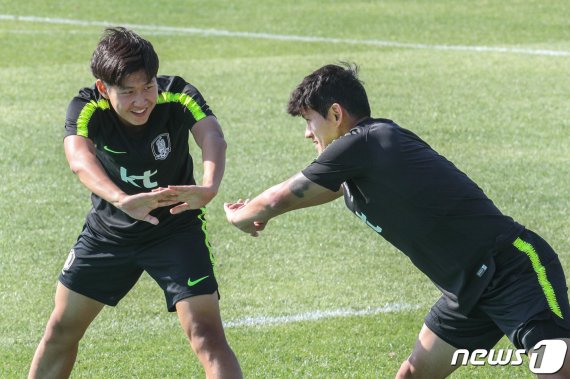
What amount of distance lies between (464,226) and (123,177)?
6.37 ft

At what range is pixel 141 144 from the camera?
655 cm

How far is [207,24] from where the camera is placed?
2156 centimetres

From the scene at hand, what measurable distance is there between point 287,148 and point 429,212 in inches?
295

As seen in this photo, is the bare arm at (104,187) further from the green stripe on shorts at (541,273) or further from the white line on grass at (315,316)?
the white line on grass at (315,316)

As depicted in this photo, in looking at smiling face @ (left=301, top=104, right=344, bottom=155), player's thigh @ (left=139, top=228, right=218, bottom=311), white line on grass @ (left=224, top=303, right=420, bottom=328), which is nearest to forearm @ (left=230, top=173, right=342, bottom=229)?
smiling face @ (left=301, top=104, right=344, bottom=155)

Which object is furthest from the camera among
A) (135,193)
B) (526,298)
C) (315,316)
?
(315,316)

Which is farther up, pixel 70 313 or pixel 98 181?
pixel 98 181

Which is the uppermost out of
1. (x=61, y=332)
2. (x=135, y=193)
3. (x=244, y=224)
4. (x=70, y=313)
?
(x=244, y=224)

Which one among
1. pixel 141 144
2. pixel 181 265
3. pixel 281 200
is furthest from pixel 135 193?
pixel 281 200

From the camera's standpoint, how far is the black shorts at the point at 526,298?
18.6 ft

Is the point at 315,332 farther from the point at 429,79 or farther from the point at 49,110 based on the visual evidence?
the point at 429,79

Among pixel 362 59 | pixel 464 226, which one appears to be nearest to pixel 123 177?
pixel 464 226

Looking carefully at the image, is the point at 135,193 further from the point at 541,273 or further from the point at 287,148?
the point at 287,148

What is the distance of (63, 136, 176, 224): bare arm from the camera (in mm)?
6009
